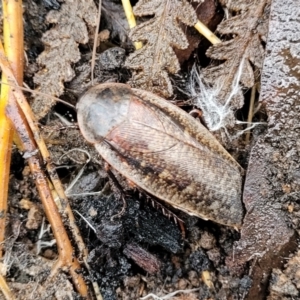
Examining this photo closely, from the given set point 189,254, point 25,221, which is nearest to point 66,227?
point 25,221

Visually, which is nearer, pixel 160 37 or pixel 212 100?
pixel 160 37

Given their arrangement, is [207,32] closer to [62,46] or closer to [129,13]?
[129,13]

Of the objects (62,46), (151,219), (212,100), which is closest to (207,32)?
(212,100)

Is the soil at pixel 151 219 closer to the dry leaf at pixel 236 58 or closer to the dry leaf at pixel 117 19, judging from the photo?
the dry leaf at pixel 117 19

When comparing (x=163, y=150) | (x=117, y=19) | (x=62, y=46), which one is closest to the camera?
(x=163, y=150)

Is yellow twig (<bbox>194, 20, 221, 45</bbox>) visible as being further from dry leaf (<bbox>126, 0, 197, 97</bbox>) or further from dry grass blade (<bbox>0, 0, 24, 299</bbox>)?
dry grass blade (<bbox>0, 0, 24, 299</bbox>)

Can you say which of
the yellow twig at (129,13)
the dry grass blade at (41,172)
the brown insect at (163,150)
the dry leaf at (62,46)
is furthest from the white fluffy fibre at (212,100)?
the dry grass blade at (41,172)

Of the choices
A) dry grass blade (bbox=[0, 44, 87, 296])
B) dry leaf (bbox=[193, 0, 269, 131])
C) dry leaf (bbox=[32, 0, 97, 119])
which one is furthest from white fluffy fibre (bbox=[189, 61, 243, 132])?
dry grass blade (bbox=[0, 44, 87, 296])
